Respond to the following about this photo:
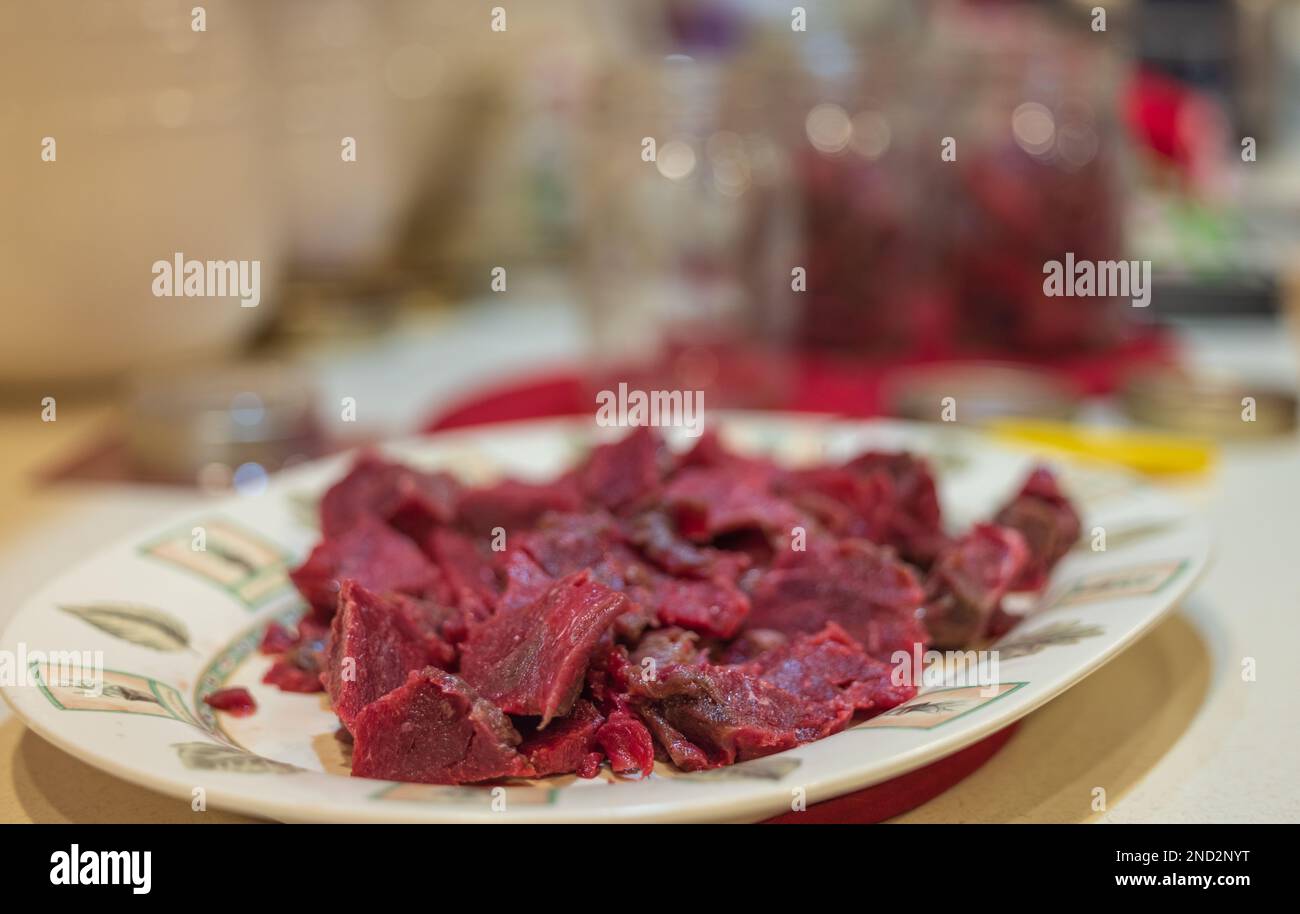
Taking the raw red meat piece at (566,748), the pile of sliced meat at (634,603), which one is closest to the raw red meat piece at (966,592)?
the pile of sliced meat at (634,603)

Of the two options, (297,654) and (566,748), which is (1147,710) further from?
(297,654)

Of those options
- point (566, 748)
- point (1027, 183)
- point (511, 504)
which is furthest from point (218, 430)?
point (1027, 183)

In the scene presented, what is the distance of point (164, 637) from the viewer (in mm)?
1434

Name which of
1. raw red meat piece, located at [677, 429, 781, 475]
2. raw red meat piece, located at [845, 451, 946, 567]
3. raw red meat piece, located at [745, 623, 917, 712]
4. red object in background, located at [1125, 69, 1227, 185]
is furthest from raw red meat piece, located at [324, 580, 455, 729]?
red object in background, located at [1125, 69, 1227, 185]

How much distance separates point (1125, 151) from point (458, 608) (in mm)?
2409

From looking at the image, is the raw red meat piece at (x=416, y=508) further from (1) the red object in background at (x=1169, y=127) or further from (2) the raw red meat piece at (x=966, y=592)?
(1) the red object in background at (x=1169, y=127)

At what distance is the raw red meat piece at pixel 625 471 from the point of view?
5.24ft

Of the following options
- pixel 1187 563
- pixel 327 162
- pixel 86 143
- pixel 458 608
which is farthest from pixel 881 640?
pixel 327 162

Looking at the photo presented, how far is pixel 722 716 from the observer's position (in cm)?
122

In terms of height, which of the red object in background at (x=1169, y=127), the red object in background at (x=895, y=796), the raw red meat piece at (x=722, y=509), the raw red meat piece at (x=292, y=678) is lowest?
the red object in background at (x=895, y=796)

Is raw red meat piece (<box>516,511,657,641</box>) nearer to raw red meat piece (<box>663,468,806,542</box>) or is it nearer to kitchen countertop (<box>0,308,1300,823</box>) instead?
raw red meat piece (<box>663,468,806,542</box>)

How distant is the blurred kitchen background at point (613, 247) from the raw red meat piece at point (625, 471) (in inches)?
40.0

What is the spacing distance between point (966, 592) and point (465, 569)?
572 millimetres

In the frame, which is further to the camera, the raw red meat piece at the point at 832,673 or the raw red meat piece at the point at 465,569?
the raw red meat piece at the point at 465,569
